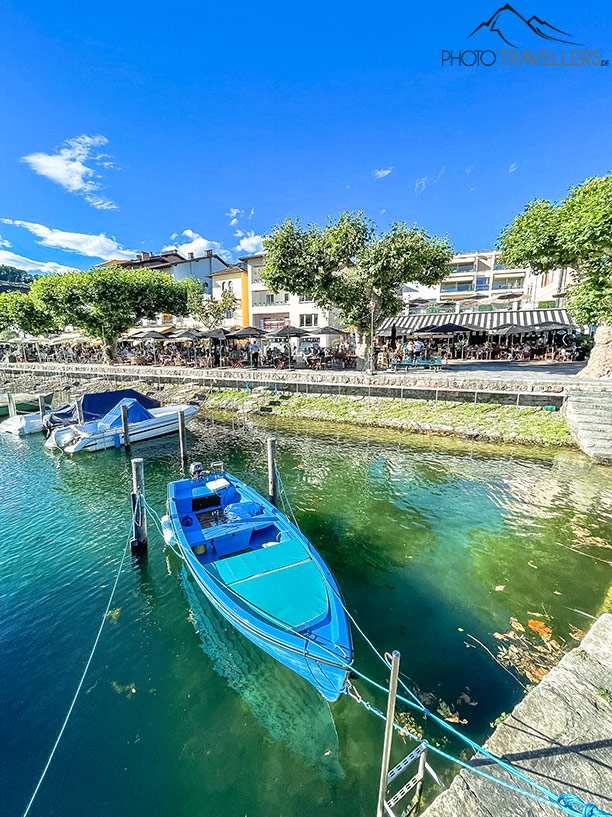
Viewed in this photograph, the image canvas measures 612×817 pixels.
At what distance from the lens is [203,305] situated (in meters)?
40.3

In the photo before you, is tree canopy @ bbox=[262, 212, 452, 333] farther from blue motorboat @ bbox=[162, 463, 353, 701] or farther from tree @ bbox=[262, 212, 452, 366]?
blue motorboat @ bbox=[162, 463, 353, 701]

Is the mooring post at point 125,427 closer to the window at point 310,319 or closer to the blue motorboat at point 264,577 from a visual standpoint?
the blue motorboat at point 264,577

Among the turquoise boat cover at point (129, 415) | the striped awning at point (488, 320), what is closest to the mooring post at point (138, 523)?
the turquoise boat cover at point (129, 415)

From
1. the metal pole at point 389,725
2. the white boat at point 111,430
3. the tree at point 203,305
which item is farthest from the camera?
the tree at point 203,305

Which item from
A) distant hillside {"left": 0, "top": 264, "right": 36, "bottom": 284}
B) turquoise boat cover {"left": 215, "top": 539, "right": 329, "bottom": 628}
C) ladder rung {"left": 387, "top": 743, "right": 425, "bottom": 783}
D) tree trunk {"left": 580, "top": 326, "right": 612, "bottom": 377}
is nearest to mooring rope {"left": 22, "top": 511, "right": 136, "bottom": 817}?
turquoise boat cover {"left": 215, "top": 539, "right": 329, "bottom": 628}

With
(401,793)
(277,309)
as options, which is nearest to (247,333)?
(277,309)

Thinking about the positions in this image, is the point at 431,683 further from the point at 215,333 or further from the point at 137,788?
the point at 215,333

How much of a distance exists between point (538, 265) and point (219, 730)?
82.6 ft

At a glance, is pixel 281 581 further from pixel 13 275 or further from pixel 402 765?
pixel 13 275

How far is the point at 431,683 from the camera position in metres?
5.90

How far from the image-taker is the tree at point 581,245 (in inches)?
639

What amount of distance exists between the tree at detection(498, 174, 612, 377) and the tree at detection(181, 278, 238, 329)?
28.5m

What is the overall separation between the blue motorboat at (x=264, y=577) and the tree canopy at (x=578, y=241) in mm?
18791

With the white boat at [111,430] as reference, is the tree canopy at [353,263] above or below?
above
